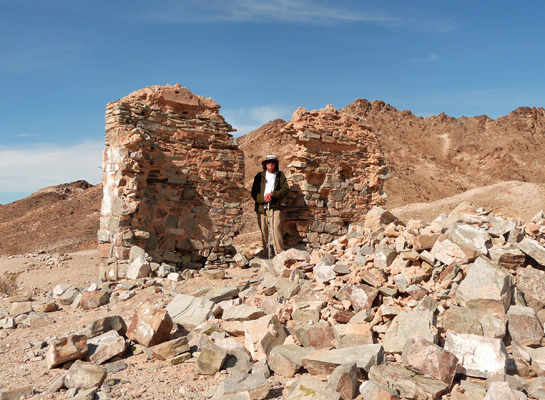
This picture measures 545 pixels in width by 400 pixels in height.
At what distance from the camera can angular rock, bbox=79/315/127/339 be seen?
429 cm

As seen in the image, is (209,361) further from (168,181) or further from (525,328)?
(168,181)

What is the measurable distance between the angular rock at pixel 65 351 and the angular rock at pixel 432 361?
284 centimetres

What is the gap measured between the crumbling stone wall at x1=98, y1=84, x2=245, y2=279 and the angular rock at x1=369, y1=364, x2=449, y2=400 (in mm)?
4970

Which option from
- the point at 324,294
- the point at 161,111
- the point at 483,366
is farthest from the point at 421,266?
the point at 161,111

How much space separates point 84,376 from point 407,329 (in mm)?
2803

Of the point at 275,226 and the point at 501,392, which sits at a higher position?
the point at 275,226

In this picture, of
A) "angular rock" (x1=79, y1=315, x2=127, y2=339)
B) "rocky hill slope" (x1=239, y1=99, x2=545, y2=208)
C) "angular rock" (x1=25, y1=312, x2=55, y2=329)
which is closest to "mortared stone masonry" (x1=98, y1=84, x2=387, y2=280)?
"angular rock" (x1=25, y1=312, x2=55, y2=329)

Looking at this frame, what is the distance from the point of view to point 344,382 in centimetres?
318

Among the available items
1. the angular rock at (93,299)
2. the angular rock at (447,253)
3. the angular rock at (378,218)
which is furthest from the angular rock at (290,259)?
the angular rock at (93,299)

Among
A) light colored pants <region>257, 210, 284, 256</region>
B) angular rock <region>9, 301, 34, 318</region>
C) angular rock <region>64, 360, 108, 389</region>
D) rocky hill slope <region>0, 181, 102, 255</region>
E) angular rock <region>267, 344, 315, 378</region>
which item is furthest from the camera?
rocky hill slope <region>0, 181, 102, 255</region>

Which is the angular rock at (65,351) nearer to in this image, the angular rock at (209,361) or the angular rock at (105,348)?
the angular rock at (105,348)

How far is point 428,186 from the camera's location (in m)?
33.4

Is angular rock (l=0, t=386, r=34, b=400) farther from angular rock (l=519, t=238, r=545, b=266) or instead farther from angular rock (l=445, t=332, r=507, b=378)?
angular rock (l=519, t=238, r=545, b=266)

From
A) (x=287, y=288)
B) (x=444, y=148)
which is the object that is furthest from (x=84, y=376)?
(x=444, y=148)
